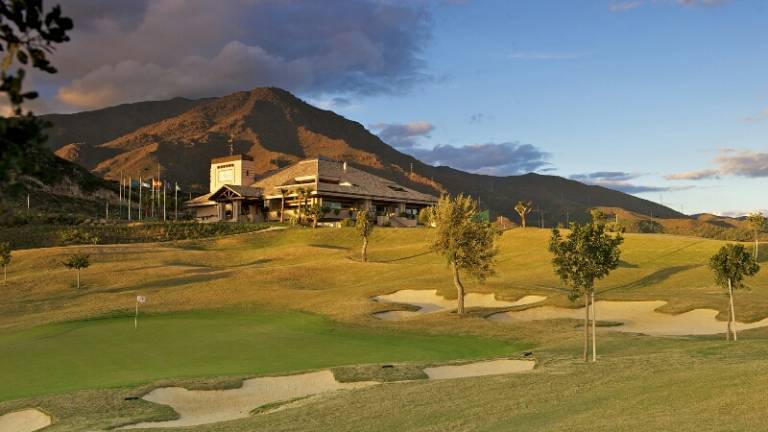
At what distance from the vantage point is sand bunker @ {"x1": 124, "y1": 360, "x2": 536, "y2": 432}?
21.3 m

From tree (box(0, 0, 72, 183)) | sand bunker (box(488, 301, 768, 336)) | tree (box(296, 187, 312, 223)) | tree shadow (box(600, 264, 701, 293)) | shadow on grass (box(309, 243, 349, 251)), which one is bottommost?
sand bunker (box(488, 301, 768, 336))

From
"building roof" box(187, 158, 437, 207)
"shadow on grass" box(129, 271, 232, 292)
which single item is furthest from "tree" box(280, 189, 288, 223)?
"shadow on grass" box(129, 271, 232, 292)

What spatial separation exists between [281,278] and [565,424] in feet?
182

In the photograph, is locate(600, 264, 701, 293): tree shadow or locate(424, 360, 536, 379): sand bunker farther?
locate(600, 264, 701, 293): tree shadow

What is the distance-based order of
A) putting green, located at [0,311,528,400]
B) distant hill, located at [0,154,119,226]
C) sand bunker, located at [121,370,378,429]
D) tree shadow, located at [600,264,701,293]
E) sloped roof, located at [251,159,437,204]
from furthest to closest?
1. sloped roof, located at [251,159,437,204]
2. distant hill, located at [0,154,119,226]
3. tree shadow, located at [600,264,701,293]
4. putting green, located at [0,311,528,400]
5. sand bunker, located at [121,370,378,429]

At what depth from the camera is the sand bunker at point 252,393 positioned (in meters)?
21.3

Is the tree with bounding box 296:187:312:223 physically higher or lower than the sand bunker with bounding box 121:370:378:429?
higher

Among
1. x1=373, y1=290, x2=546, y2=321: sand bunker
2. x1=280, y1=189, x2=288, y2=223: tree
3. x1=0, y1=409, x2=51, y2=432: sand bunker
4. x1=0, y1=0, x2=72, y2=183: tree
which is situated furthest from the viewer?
x1=280, y1=189, x2=288, y2=223: tree

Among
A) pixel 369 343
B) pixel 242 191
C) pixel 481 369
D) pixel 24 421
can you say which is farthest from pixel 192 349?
pixel 242 191

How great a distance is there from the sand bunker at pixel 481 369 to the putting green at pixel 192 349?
503 centimetres

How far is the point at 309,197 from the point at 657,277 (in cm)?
8665

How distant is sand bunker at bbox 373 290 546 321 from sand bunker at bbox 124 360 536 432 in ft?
69.0

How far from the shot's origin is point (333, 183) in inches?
5817

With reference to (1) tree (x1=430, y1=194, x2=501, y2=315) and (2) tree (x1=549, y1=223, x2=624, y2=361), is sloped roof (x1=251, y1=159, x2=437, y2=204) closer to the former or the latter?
(1) tree (x1=430, y1=194, x2=501, y2=315)
